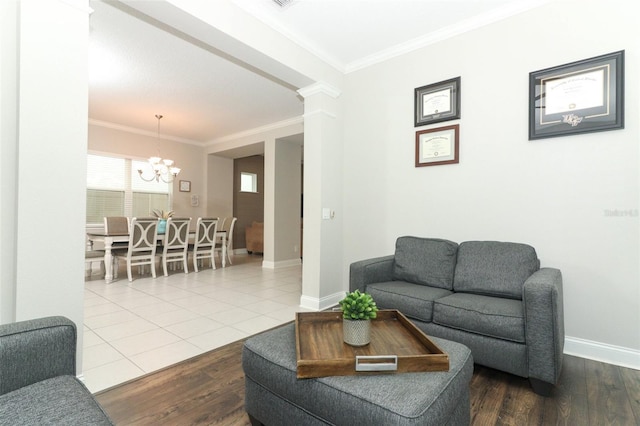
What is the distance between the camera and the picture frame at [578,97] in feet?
6.97

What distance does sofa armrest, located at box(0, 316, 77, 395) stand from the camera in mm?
997

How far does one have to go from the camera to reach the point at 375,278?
260 centimetres

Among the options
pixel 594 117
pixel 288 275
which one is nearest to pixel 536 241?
pixel 594 117

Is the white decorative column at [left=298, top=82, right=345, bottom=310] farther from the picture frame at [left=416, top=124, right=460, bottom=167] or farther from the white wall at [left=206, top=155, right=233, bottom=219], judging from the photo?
the white wall at [left=206, top=155, right=233, bottom=219]

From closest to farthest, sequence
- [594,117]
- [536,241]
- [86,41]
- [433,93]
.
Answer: [86,41]
[594,117]
[536,241]
[433,93]

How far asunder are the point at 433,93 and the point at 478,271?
1.74 m

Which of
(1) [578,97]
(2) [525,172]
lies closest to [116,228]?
(2) [525,172]

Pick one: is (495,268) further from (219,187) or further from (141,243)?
(219,187)

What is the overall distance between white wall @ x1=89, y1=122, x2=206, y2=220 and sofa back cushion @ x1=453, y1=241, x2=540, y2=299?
18.3 feet

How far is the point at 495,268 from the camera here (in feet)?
7.41

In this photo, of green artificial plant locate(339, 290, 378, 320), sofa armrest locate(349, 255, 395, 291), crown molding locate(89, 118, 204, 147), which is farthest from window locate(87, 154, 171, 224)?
green artificial plant locate(339, 290, 378, 320)

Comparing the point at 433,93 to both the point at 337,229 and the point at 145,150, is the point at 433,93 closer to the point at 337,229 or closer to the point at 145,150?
the point at 337,229

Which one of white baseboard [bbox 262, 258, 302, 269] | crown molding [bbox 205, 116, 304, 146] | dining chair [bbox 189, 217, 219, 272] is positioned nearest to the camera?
dining chair [bbox 189, 217, 219, 272]

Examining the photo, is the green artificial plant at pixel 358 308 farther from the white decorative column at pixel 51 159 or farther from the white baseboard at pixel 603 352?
the white baseboard at pixel 603 352
